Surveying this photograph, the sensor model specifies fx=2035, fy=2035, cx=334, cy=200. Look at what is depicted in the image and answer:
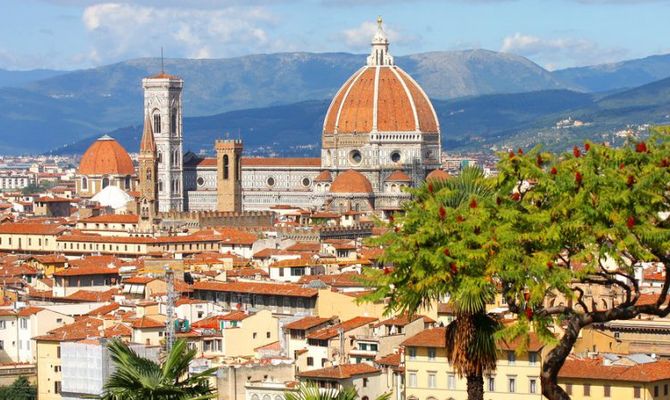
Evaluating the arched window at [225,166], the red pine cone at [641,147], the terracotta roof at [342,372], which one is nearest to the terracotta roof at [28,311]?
the terracotta roof at [342,372]

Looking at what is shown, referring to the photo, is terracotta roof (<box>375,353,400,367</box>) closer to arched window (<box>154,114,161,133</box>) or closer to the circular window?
the circular window

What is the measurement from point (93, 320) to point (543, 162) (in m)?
36.9

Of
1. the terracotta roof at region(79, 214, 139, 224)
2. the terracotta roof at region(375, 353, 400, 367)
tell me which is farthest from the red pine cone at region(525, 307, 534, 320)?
the terracotta roof at region(79, 214, 139, 224)

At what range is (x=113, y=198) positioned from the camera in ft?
476

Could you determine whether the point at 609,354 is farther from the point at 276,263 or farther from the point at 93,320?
the point at 276,263

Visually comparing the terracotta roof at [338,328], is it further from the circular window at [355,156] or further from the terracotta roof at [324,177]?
the circular window at [355,156]

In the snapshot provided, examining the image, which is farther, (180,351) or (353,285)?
(353,285)

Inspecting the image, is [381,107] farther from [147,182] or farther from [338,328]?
[338,328]

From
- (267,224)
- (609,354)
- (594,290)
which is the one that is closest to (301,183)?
(267,224)

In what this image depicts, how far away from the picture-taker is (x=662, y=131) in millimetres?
23953

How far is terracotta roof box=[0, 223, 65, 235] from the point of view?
108 m

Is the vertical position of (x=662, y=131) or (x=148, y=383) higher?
(x=662, y=131)

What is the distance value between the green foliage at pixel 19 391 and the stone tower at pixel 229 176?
8489 centimetres

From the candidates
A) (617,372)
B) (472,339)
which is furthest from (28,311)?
(472,339)
